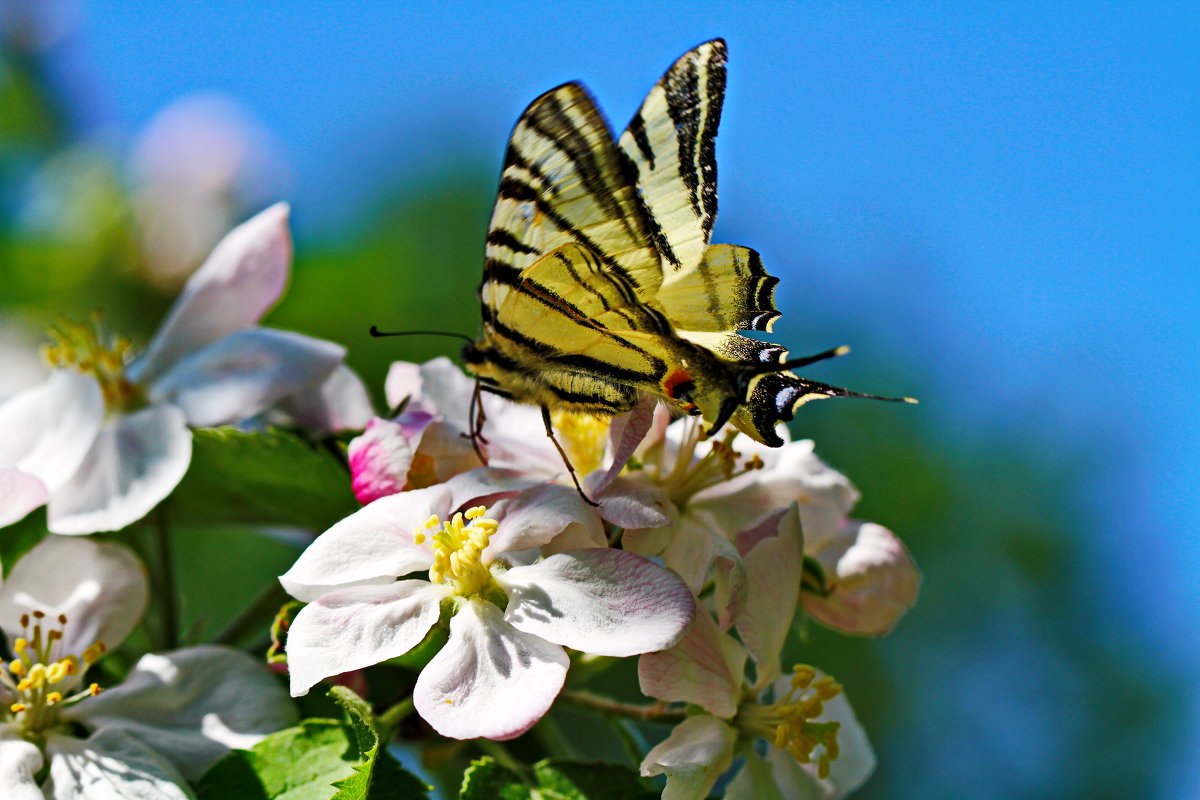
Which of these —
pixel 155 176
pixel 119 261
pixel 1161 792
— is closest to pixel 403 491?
pixel 119 261

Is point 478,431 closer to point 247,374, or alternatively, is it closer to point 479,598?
point 479,598

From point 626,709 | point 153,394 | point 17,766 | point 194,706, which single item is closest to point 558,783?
point 626,709

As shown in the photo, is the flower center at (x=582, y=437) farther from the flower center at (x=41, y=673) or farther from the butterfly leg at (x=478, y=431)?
the flower center at (x=41, y=673)

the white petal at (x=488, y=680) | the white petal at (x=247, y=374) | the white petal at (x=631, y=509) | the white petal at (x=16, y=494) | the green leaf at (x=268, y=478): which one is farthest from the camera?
the white petal at (x=247, y=374)

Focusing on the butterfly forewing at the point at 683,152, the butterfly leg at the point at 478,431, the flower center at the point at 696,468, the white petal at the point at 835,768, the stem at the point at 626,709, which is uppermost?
the butterfly forewing at the point at 683,152

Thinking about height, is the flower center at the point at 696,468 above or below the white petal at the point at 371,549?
below

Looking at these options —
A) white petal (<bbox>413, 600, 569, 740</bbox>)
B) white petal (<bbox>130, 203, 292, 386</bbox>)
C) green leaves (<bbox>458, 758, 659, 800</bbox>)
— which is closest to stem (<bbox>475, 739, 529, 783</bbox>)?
green leaves (<bbox>458, 758, 659, 800</bbox>)

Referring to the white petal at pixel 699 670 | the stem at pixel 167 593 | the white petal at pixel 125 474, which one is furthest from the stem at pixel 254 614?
the white petal at pixel 699 670

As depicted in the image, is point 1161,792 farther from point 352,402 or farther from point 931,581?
point 352,402
